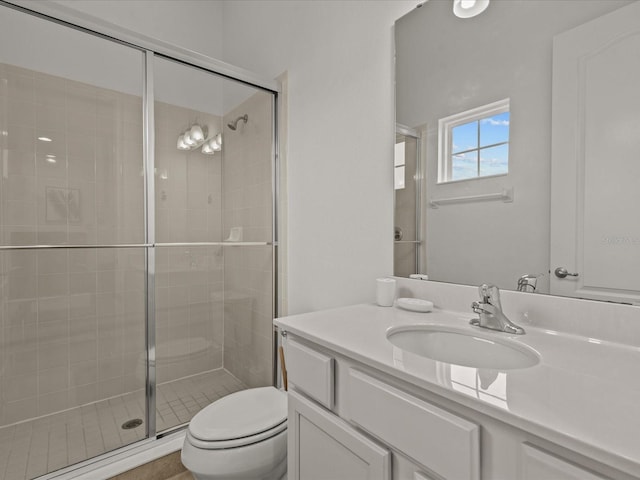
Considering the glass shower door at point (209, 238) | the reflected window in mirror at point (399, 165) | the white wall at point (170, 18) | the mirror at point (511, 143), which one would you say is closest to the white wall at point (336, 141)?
the reflected window in mirror at point (399, 165)

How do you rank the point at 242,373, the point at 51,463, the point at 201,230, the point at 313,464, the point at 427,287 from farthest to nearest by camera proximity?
the point at 242,373
the point at 201,230
the point at 51,463
the point at 427,287
the point at 313,464

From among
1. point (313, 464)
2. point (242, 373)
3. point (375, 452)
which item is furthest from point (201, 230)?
point (375, 452)

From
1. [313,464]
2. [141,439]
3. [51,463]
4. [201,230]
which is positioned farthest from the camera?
[201,230]

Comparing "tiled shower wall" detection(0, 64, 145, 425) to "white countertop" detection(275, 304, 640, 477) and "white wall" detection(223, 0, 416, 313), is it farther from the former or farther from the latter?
"white countertop" detection(275, 304, 640, 477)

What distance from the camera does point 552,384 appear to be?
21.7 inches

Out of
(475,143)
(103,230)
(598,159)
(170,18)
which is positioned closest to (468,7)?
(475,143)

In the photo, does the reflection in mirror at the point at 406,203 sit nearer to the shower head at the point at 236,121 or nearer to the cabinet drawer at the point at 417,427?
the cabinet drawer at the point at 417,427

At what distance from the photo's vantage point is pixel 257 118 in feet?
6.62

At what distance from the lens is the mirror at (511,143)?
82 cm

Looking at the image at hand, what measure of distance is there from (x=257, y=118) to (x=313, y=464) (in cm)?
180

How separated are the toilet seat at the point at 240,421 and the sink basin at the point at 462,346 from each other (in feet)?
2.26

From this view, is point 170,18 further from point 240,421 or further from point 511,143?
point 240,421

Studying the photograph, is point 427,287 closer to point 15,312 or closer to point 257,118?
point 257,118

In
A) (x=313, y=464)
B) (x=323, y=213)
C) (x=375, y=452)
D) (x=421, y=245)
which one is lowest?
(x=313, y=464)
